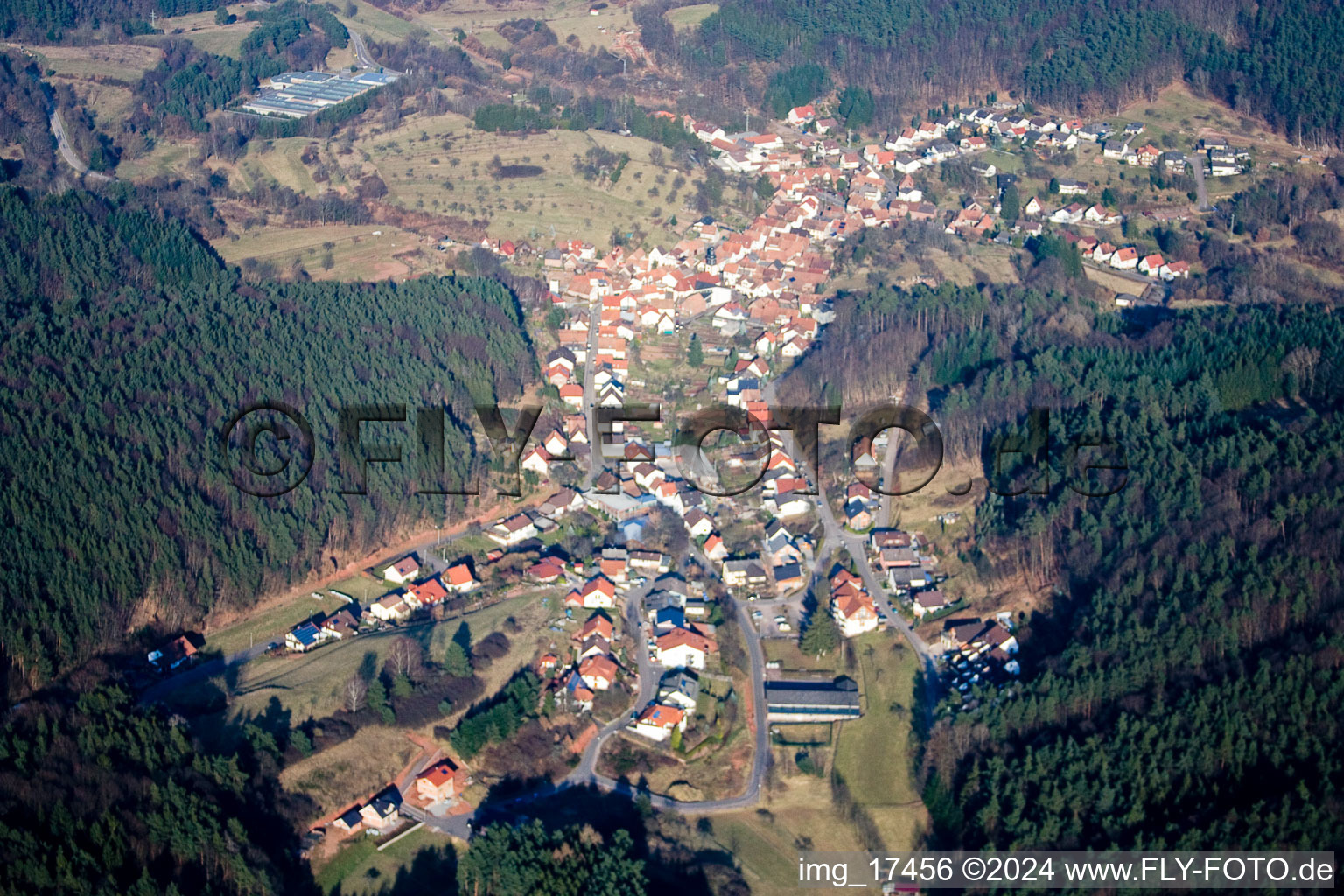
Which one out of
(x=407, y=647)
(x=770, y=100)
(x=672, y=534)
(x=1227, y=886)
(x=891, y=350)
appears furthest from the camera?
(x=770, y=100)

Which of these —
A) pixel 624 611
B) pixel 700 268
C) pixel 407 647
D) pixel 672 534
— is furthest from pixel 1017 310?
pixel 407 647

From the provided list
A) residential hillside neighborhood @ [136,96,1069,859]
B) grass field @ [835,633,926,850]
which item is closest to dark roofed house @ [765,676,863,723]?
residential hillside neighborhood @ [136,96,1069,859]

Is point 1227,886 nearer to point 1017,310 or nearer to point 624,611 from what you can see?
point 624,611

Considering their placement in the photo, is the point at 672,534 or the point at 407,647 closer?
the point at 407,647

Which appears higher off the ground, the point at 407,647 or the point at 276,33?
the point at 276,33

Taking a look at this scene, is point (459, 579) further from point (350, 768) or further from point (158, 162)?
point (158, 162)

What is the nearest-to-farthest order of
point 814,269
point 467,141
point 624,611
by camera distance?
1. point 624,611
2. point 814,269
3. point 467,141
